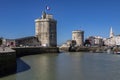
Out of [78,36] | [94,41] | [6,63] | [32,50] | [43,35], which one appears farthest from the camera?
[94,41]

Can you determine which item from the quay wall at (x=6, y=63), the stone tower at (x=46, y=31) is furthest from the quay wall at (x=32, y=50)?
the quay wall at (x=6, y=63)

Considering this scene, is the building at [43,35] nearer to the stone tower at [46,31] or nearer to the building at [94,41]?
the stone tower at [46,31]

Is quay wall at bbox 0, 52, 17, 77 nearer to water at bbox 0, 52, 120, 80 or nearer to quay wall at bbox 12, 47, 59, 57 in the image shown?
water at bbox 0, 52, 120, 80

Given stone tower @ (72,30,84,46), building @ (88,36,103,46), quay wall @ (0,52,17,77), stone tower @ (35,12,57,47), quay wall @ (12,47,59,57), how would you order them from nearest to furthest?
1. quay wall @ (0,52,17,77)
2. quay wall @ (12,47,59,57)
3. stone tower @ (35,12,57,47)
4. stone tower @ (72,30,84,46)
5. building @ (88,36,103,46)

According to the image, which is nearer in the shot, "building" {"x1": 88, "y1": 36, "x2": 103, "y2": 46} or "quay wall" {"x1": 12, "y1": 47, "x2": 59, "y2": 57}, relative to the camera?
"quay wall" {"x1": 12, "y1": 47, "x2": 59, "y2": 57}

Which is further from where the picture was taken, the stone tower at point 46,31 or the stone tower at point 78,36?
the stone tower at point 78,36

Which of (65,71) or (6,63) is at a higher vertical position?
(6,63)

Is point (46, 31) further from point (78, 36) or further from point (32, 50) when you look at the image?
point (78, 36)

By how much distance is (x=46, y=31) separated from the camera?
3568 inches

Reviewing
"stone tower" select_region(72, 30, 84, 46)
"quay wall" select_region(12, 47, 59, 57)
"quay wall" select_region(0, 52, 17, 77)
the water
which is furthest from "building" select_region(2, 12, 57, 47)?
"quay wall" select_region(0, 52, 17, 77)

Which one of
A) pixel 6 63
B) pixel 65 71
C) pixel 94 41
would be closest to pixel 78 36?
pixel 94 41

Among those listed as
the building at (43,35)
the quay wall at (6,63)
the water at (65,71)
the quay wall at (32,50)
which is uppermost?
the building at (43,35)

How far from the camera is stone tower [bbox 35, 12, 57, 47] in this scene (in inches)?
3561

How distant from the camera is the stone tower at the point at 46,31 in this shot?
297 feet
